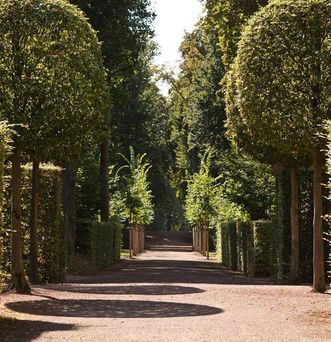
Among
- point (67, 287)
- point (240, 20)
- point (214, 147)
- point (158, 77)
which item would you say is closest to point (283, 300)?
point (67, 287)

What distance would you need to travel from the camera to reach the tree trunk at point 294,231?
18.0 m

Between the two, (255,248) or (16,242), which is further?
(255,248)

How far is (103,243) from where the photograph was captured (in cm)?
2745

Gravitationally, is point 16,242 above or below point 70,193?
below

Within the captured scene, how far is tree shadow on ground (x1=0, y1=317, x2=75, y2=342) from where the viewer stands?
28.5 ft

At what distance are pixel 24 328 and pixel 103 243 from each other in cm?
1808

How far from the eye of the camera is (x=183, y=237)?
75.3 meters

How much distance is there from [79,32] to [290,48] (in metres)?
4.42

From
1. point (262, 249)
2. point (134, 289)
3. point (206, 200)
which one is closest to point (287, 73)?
point (134, 289)

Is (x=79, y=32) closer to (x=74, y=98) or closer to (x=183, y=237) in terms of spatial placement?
(x=74, y=98)

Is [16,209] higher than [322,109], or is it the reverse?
[322,109]

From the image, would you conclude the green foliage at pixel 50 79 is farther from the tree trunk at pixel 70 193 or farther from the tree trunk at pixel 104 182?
the tree trunk at pixel 104 182

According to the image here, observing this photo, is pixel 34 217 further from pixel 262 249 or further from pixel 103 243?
pixel 103 243

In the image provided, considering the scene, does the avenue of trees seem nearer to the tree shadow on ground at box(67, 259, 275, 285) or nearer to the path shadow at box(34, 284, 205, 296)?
the path shadow at box(34, 284, 205, 296)
